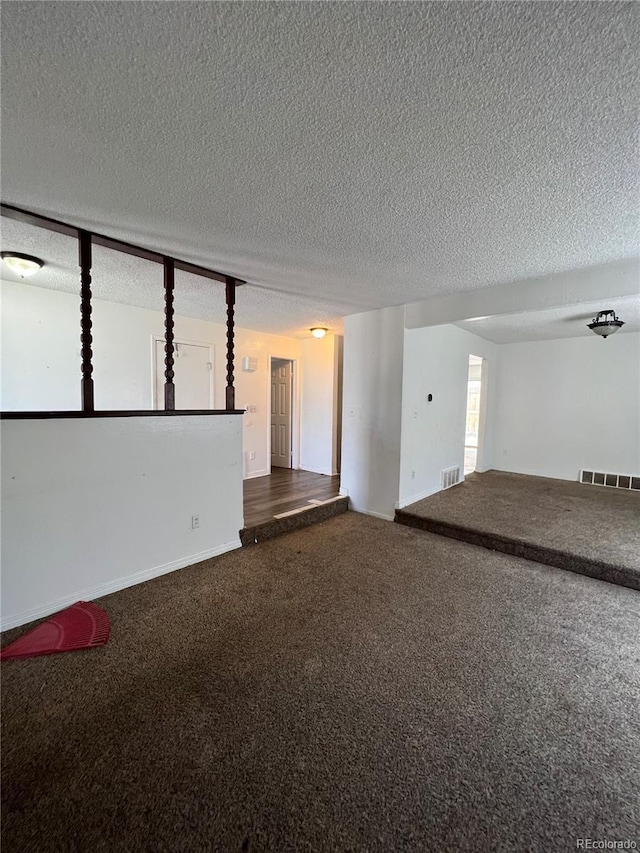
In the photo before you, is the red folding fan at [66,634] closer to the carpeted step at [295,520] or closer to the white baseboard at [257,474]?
the carpeted step at [295,520]

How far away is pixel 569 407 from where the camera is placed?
5.91 m

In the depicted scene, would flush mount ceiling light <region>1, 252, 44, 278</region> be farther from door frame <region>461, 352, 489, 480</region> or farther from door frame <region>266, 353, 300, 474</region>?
door frame <region>461, 352, 489, 480</region>

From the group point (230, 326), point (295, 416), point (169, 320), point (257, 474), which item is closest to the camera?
point (169, 320)

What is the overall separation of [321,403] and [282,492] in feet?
5.80

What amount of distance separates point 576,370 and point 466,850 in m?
6.49

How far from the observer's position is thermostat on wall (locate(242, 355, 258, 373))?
5164 mm

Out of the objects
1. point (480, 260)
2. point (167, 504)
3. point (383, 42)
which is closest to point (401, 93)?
point (383, 42)

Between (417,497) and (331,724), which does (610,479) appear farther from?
(331,724)

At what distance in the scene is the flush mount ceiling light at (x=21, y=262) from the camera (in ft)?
8.58

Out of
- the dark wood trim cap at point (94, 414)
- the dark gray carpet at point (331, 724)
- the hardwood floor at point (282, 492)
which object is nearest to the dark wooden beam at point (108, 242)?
the dark wood trim cap at point (94, 414)

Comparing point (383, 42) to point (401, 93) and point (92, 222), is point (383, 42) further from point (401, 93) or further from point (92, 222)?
point (92, 222)

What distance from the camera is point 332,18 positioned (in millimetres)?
983

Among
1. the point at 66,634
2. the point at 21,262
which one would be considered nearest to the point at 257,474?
the point at 66,634

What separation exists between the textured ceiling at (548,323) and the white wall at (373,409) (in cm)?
102
